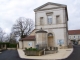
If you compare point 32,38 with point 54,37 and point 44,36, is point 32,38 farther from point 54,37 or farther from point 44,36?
point 44,36

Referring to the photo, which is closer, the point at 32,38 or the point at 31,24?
the point at 32,38

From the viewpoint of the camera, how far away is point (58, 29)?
2966 cm

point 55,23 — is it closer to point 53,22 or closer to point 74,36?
point 53,22

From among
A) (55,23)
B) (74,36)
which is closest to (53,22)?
(55,23)

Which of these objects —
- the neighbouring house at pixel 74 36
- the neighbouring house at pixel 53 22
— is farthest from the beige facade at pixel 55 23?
the neighbouring house at pixel 74 36

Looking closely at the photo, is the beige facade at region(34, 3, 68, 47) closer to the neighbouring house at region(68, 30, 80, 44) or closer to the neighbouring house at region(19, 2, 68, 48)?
the neighbouring house at region(19, 2, 68, 48)

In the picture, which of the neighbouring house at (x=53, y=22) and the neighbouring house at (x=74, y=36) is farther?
the neighbouring house at (x=74, y=36)

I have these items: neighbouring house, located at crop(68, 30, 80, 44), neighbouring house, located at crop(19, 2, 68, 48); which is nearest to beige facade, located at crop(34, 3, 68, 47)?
neighbouring house, located at crop(19, 2, 68, 48)

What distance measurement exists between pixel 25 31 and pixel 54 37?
28086 millimetres

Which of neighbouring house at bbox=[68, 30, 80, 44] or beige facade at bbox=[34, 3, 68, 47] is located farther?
neighbouring house at bbox=[68, 30, 80, 44]

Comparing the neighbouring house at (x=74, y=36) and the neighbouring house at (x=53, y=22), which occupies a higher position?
the neighbouring house at (x=53, y=22)

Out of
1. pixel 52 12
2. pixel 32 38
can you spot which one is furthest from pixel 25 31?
pixel 52 12

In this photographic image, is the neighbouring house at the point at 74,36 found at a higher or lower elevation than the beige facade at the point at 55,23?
lower

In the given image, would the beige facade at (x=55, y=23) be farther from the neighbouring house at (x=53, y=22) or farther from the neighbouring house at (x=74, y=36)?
the neighbouring house at (x=74, y=36)
